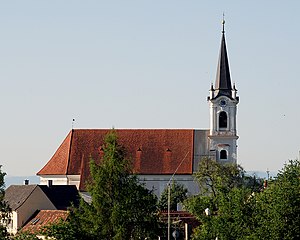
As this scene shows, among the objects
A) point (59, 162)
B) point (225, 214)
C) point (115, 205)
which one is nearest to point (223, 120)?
point (59, 162)

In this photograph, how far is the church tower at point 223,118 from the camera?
10881 centimetres

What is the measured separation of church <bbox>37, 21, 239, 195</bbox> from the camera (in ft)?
357

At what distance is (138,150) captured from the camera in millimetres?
112125

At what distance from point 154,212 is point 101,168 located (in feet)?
10.5

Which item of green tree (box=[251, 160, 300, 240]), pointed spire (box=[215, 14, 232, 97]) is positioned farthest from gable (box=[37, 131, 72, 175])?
green tree (box=[251, 160, 300, 240])

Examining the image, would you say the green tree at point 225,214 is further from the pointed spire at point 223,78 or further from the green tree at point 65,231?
the pointed spire at point 223,78

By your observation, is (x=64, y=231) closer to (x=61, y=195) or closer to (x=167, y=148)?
(x=61, y=195)

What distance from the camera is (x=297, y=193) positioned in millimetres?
47844

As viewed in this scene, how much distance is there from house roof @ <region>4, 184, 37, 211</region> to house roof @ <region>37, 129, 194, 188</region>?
719 inches

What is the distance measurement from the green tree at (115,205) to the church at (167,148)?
56.4m

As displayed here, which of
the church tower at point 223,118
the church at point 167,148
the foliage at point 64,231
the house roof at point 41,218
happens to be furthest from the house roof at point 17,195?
the foliage at point 64,231

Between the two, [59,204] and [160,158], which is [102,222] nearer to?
[59,204]

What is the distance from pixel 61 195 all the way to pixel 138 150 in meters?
16.9

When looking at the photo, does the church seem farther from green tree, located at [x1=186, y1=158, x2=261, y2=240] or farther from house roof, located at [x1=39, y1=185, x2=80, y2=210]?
green tree, located at [x1=186, y1=158, x2=261, y2=240]
